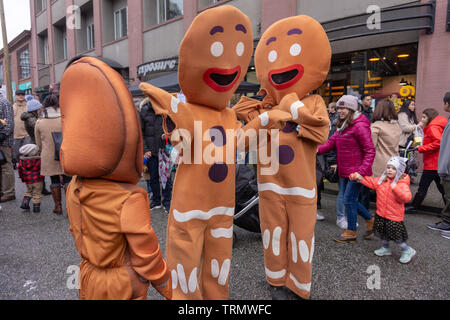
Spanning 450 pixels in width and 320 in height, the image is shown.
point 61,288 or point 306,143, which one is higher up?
point 306,143

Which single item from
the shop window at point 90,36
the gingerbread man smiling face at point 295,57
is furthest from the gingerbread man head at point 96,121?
the shop window at point 90,36

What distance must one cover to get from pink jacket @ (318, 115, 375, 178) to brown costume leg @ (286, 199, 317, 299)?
1295 mm

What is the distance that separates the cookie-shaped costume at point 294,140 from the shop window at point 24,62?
28.1 m

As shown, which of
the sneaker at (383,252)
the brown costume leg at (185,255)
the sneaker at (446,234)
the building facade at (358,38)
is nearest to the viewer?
the brown costume leg at (185,255)

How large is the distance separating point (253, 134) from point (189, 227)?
2.25 ft

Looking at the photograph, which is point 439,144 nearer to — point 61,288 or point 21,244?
point 61,288

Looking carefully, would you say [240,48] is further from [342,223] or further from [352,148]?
[342,223]

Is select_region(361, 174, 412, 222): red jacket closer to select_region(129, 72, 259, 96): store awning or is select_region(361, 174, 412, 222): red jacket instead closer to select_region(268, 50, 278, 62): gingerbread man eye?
select_region(268, 50, 278, 62): gingerbread man eye

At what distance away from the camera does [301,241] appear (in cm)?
233

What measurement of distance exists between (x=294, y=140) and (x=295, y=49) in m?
0.67

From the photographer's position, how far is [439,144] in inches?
174

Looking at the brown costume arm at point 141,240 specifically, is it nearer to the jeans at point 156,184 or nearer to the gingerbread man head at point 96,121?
the gingerbread man head at point 96,121

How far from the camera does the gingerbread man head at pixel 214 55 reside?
1.76m
